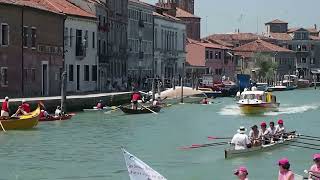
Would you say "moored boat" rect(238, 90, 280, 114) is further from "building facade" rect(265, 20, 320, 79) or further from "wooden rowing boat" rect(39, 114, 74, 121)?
"building facade" rect(265, 20, 320, 79)

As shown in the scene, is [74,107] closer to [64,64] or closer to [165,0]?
[64,64]

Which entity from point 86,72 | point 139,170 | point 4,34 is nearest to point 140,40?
point 86,72

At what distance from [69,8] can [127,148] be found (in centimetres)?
3144

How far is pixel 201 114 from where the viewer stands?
57.1 metres

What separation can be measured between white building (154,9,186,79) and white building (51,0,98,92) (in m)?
24.7

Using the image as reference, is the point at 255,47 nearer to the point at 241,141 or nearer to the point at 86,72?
the point at 86,72

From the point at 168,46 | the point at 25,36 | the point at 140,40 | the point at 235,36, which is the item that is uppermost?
the point at 235,36

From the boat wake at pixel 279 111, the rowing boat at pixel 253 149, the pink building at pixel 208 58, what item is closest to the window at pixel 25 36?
the boat wake at pixel 279 111

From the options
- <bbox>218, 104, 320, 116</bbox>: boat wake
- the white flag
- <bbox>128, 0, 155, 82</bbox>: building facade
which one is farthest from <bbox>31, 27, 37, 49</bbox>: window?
the white flag

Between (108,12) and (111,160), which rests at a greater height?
(108,12)

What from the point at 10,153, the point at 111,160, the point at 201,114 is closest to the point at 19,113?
the point at 10,153

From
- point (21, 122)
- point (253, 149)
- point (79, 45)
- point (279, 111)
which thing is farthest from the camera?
point (79, 45)

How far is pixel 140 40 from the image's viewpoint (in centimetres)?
8631

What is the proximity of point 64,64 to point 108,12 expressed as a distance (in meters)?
13.7
